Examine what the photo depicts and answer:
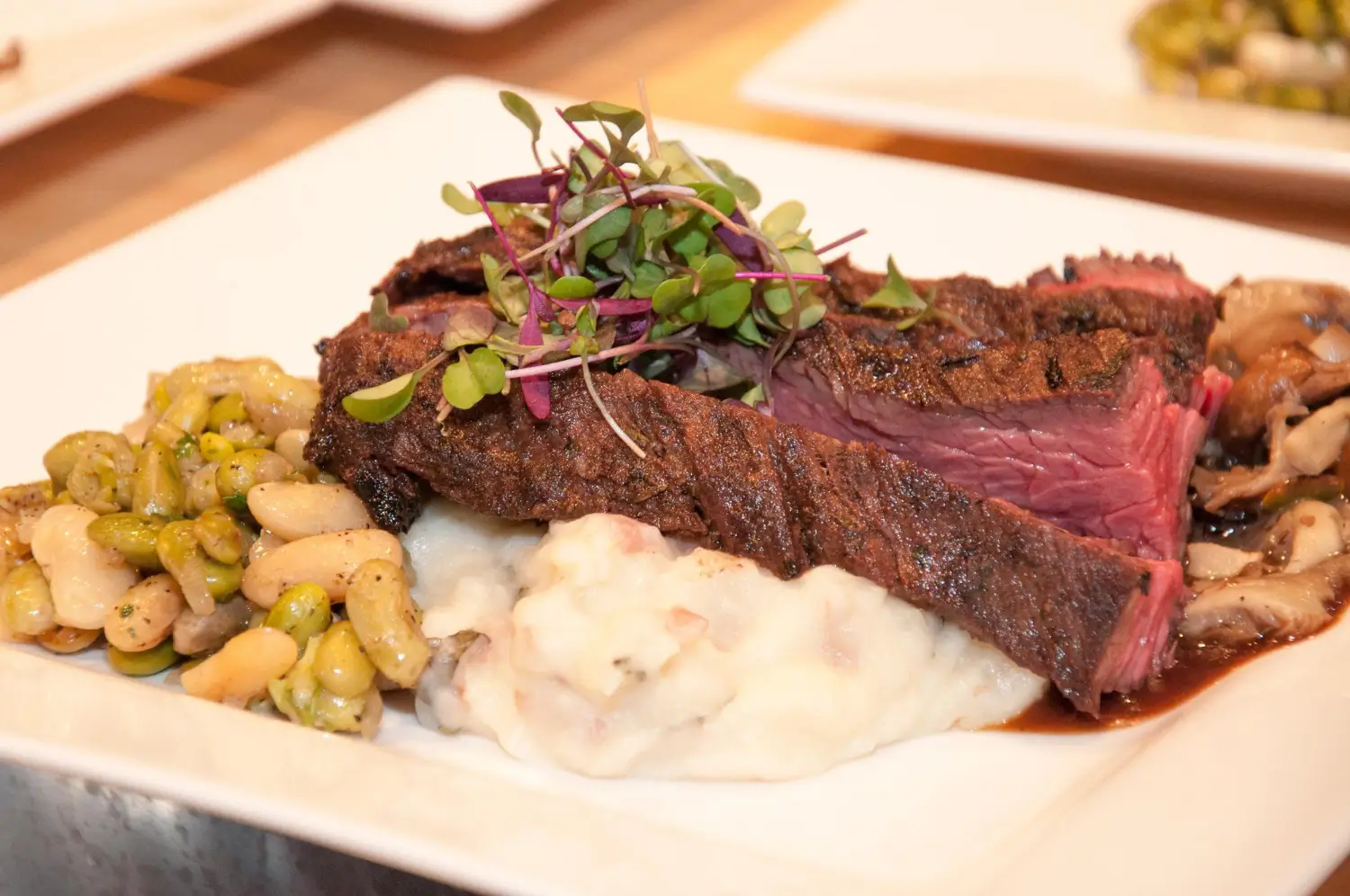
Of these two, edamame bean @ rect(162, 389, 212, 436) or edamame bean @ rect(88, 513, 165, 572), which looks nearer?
edamame bean @ rect(88, 513, 165, 572)

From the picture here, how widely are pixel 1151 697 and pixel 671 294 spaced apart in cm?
159

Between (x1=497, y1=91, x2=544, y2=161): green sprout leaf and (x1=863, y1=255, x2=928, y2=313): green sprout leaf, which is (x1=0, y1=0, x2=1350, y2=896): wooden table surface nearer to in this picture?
(x1=863, y1=255, x2=928, y2=313): green sprout leaf

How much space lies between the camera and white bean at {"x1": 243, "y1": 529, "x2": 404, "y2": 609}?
322 centimetres

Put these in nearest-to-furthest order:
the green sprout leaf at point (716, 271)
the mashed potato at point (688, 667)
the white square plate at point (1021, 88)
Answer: the mashed potato at point (688, 667), the green sprout leaf at point (716, 271), the white square plate at point (1021, 88)

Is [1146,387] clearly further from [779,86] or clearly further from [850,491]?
[779,86]

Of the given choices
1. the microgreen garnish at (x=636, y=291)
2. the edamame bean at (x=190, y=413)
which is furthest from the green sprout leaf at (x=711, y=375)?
the edamame bean at (x=190, y=413)

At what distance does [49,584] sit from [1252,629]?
120 inches

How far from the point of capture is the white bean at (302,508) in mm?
3291

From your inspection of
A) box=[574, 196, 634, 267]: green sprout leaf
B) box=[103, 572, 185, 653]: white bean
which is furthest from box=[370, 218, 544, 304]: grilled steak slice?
box=[103, 572, 185, 653]: white bean

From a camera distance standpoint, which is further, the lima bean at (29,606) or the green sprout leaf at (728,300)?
the green sprout leaf at (728,300)

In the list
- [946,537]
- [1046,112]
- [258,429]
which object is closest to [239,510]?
[258,429]

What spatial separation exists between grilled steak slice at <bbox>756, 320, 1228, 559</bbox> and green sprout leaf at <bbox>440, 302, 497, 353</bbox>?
90 cm

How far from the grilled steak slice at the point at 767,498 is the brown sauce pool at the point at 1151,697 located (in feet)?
0.15

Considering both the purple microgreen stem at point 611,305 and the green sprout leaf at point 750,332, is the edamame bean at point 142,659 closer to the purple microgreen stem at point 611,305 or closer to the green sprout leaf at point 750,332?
the purple microgreen stem at point 611,305
